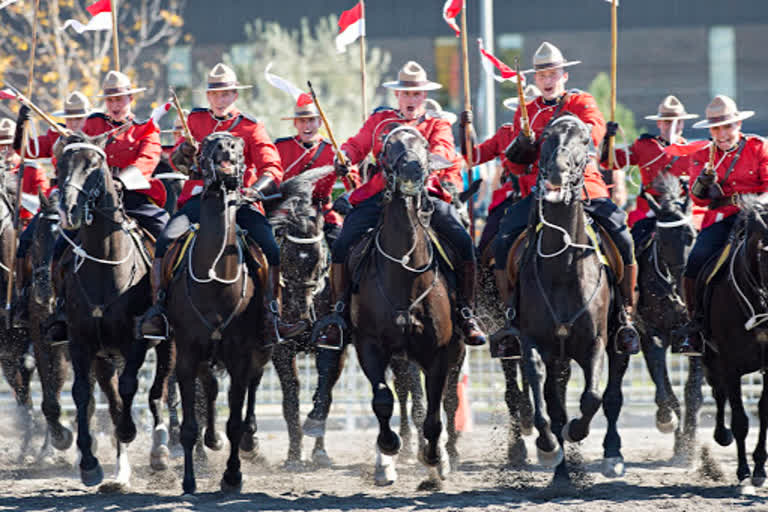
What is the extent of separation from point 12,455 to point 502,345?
5613mm

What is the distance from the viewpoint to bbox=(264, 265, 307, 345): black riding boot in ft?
34.4

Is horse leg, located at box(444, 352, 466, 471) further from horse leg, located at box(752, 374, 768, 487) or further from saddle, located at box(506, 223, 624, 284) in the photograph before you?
horse leg, located at box(752, 374, 768, 487)

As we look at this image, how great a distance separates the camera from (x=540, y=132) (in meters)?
11.1

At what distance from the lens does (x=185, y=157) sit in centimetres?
1098

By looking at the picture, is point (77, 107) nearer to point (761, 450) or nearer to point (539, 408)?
point (539, 408)

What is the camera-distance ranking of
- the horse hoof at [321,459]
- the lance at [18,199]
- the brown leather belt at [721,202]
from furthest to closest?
the horse hoof at [321,459]
the lance at [18,199]
the brown leather belt at [721,202]

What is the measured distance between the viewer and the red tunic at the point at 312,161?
13164 millimetres

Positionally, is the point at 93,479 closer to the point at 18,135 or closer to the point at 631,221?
the point at 18,135

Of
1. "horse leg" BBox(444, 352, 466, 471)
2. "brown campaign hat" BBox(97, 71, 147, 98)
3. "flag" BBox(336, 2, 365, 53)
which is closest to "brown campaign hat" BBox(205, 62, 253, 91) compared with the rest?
"brown campaign hat" BBox(97, 71, 147, 98)

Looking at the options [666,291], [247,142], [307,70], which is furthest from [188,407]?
[307,70]

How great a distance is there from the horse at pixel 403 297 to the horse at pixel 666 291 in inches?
124

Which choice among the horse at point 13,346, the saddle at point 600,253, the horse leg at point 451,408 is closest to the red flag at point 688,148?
the saddle at point 600,253

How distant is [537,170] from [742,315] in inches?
74.5

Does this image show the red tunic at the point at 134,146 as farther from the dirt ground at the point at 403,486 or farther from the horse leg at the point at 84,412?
the dirt ground at the point at 403,486
